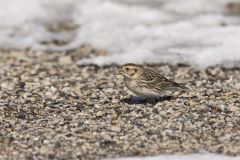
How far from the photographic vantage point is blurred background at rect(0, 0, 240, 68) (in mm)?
12523

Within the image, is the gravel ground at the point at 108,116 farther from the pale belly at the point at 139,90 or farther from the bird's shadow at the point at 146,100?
the pale belly at the point at 139,90

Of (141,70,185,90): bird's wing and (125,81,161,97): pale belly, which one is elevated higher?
(141,70,185,90): bird's wing

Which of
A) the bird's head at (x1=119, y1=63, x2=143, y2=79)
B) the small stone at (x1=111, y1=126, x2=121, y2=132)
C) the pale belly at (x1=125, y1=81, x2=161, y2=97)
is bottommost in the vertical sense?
the small stone at (x1=111, y1=126, x2=121, y2=132)

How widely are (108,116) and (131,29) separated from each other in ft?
16.7

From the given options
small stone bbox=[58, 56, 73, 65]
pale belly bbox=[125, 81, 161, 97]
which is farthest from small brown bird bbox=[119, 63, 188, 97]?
small stone bbox=[58, 56, 73, 65]

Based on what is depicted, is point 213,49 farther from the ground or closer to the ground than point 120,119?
farther from the ground

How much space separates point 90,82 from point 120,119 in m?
2.30

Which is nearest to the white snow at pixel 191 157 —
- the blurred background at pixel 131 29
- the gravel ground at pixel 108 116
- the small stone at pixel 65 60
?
the gravel ground at pixel 108 116

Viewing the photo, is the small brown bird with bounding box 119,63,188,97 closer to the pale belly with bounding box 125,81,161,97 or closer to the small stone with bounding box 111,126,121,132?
the pale belly with bounding box 125,81,161,97

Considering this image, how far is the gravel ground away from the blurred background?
57 cm

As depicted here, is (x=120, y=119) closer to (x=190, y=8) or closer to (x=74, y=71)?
(x=74, y=71)

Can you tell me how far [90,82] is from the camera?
11297mm

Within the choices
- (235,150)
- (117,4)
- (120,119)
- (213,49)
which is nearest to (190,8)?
(117,4)

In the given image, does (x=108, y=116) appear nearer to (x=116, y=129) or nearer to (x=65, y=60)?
(x=116, y=129)
